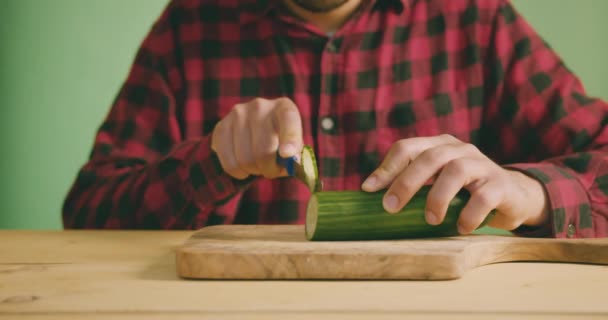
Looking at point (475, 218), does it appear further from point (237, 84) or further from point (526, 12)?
point (526, 12)

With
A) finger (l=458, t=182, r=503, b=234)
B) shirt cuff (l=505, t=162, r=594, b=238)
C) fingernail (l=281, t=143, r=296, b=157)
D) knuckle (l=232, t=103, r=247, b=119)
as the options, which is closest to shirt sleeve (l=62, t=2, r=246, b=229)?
knuckle (l=232, t=103, r=247, b=119)

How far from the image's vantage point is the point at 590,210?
1253 mm

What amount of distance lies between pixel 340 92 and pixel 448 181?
644mm

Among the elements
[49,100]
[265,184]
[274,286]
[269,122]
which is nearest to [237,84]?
Answer: [265,184]

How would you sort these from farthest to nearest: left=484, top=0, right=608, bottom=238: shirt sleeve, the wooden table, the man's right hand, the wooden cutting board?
left=484, top=0, right=608, bottom=238: shirt sleeve, the man's right hand, the wooden cutting board, the wooden table

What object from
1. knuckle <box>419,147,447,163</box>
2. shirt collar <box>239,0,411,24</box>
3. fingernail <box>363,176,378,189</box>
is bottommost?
fingernail <box>363,176,378,189</box>

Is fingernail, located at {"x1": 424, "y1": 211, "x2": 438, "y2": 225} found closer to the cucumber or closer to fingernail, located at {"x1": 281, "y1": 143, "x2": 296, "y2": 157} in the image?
the cucumber

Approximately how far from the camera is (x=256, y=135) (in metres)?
1.05

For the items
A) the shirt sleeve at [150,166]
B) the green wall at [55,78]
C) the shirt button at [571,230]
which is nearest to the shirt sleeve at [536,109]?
the shirt button at [571,230]

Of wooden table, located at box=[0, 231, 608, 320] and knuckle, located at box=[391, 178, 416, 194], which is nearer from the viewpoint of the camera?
wooden table, located at box=[0, 231, 608, 320]

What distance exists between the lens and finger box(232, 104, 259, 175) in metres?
1.06

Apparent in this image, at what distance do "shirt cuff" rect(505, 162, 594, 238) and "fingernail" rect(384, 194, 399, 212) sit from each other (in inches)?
14.6

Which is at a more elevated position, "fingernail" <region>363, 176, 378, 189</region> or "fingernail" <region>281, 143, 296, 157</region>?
"fingernail" <region>281, 143, 296, 157</region>

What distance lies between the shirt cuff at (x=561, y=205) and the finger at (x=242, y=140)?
20.2 inches
